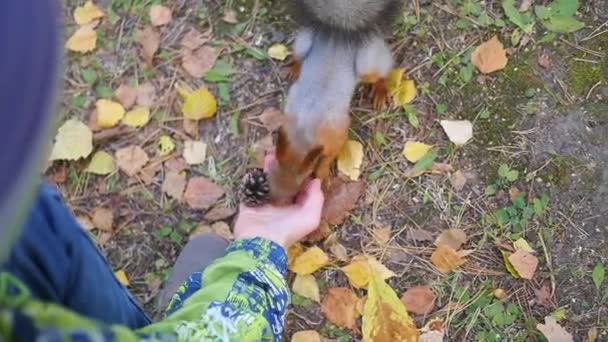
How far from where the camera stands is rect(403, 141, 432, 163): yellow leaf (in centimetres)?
219

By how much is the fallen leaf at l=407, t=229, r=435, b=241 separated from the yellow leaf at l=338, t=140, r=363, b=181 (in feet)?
0.73

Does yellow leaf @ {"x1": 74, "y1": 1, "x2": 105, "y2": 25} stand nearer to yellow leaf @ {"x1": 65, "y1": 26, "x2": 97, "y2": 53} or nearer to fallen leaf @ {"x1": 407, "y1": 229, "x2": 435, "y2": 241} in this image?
yellow leaf @ {"x1": 65, "y1": 26, "x2": 97, "y2": 53}

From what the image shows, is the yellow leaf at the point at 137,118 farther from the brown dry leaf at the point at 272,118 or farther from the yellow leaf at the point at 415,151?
the yellow leaf at the point at 415,151

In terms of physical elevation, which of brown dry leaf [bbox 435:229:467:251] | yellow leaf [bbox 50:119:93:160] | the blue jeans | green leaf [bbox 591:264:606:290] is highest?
the blue jeans

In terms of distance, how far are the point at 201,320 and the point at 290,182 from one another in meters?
0.73

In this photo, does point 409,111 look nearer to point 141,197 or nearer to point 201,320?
point 141,197

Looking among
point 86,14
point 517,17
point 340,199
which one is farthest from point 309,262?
point 86,14

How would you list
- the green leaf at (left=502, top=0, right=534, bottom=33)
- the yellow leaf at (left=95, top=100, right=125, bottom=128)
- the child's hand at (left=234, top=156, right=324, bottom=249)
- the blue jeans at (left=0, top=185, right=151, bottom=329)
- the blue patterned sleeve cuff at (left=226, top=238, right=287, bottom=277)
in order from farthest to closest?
1. the yellow leaf at (left=95, top=100, right=125, bottom=128)
2. the green leaf at (left=502, top=0, right=534, bottom=33)
3. the child's hand at (left=234, top=156, right=324, bottom=249)
4. the blue patterned sleeve cuff at (left=226, top=238, right=287, bottom=277)
5. the blue jeans at (left=0, top=185, right=151, bottom=329)

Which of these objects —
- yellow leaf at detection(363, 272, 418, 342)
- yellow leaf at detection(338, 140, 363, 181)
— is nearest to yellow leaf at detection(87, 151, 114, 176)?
yellow leaf at detection(338, 140, 363, 181)

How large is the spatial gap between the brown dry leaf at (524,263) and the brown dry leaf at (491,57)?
1.74 ft

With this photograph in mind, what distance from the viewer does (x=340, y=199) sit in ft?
7.14

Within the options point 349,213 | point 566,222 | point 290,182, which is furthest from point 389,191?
point 566,222

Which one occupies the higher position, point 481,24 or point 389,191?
point 481,24

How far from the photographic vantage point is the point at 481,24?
7.30 feet
